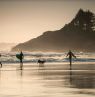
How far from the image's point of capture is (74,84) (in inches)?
1268

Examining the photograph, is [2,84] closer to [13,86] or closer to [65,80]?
[13,86]

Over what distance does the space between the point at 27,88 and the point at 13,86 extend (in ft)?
4.98

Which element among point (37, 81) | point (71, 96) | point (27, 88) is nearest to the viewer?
point (71, 96)

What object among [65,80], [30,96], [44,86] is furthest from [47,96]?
[65,80]

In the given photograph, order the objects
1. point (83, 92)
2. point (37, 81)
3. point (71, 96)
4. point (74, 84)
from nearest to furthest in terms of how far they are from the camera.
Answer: point (71, 96), point (83, 92), point (74, 84), point (37, 81)

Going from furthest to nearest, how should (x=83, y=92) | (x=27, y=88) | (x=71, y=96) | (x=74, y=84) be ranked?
(x=74, y=84)
(x=27, y=88)
(x=83, y=92)
(x=71, y=96)

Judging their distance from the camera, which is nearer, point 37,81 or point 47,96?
point 47,96

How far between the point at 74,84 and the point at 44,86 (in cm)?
203

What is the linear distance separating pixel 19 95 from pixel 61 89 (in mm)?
3404

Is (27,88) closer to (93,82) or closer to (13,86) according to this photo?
(13,86)

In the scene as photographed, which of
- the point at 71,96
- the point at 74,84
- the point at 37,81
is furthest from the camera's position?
the point at 37,81

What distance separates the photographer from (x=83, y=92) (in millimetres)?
27750

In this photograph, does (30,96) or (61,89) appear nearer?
(30,96)

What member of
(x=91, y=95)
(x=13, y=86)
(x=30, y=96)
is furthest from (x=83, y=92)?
(x=13, y=86)
